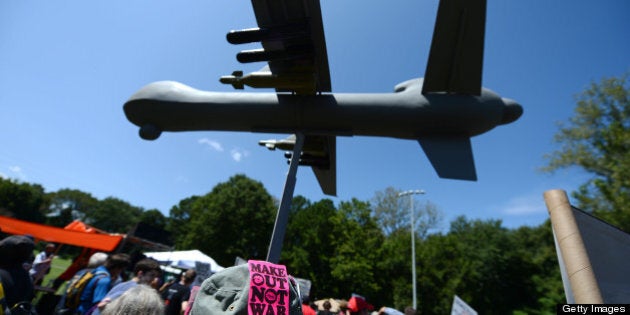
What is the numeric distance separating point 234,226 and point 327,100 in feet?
91.7

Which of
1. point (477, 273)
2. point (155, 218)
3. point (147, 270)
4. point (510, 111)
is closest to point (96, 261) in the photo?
point (147, 270)

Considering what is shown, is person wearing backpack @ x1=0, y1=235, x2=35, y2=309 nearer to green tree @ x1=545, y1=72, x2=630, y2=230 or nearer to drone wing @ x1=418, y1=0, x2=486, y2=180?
drone wing @ x1=418, y1=0, x2=486, y2=180

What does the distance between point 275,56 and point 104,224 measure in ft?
282

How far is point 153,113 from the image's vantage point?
3.85 meters

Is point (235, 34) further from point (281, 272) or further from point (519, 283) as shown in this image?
point (519, 283)

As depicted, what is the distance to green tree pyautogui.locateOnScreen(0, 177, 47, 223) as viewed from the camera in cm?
4600

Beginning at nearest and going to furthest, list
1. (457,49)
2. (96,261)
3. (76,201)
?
(457,49), (96,261), (76,201)

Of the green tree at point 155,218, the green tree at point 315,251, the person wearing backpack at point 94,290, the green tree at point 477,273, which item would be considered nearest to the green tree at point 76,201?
the green tree at point 155,218

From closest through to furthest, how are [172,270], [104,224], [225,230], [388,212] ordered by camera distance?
[172,270], [388,212], [225,230], [104,224]

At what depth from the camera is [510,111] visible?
3.62 m

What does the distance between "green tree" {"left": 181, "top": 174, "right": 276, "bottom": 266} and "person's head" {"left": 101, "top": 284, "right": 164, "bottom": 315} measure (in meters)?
28.5

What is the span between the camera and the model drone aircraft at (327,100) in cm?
306

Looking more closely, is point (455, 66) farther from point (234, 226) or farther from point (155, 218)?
point (155, 218)

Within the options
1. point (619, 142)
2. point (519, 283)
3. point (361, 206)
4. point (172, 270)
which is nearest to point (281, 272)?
point (619, 142)
